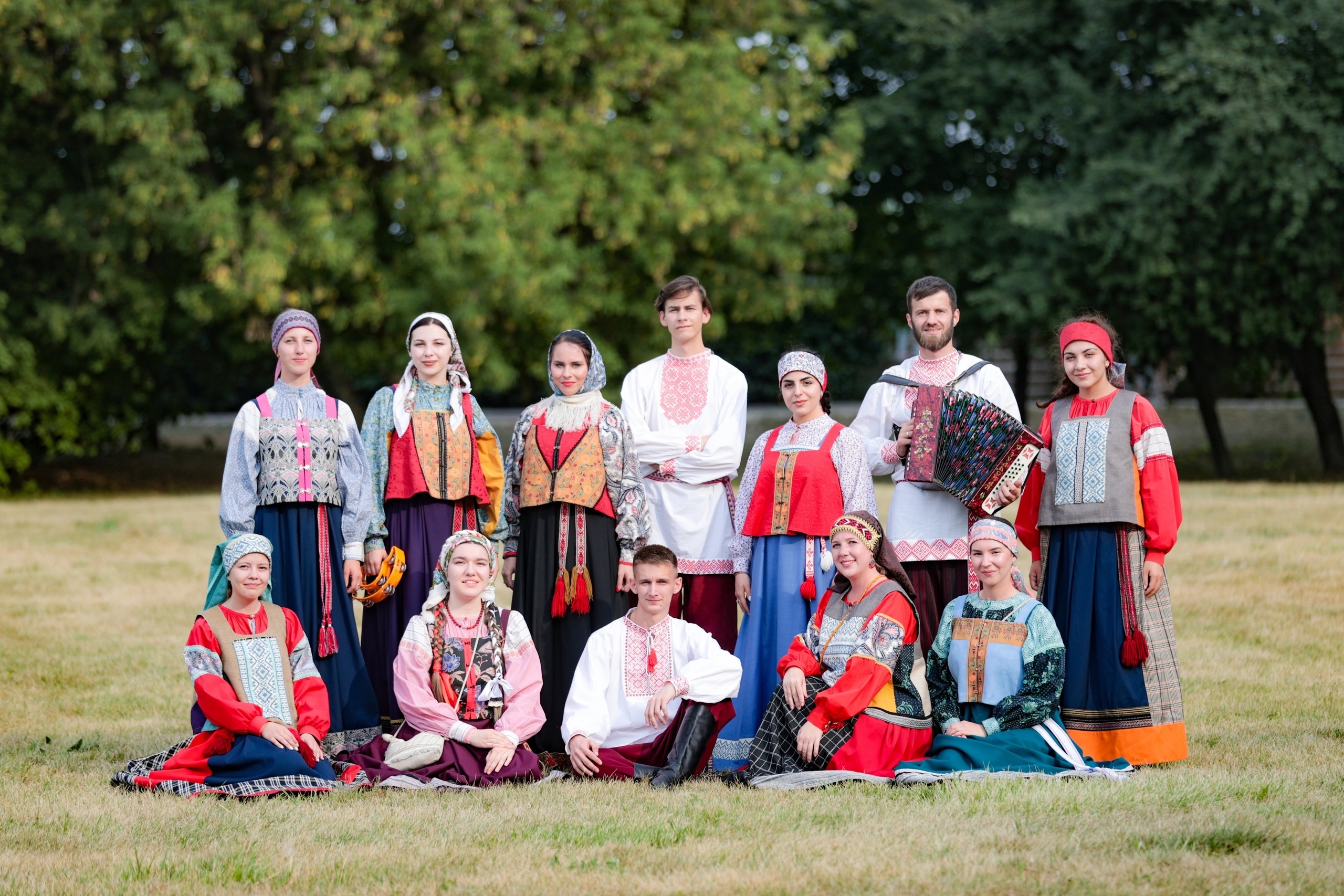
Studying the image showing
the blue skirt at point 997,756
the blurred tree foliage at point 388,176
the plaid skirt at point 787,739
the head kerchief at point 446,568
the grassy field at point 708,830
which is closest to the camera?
the grassy field at point 708,830

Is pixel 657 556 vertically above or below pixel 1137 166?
below

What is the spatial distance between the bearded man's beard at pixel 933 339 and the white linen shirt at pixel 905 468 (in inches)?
2.4

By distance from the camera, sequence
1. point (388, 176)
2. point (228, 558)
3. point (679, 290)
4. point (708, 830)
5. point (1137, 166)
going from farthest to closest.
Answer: point (388, 176) < point (1137, 166) < point (679, 290) < point (228, 558) < point (708, 830)

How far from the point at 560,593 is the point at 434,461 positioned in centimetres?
70

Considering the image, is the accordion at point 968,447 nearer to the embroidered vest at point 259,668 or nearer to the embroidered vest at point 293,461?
the embroidered vest at point 293,461

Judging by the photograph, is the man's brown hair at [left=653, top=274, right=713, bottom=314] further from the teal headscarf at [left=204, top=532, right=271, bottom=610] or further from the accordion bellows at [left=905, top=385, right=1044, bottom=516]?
the teal headscarf at [left=204, top=532, right=271, bottom=610]

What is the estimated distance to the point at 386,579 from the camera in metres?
5.40

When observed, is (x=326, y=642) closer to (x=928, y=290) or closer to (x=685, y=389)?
(x=685, y=389)

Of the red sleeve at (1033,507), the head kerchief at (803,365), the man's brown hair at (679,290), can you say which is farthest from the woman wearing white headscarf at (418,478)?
the red sleeve at (1033,507)

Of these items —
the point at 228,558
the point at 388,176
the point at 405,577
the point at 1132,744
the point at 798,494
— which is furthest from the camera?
the point at 388,176

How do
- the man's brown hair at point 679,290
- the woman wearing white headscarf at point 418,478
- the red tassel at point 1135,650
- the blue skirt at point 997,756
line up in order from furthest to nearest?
the man's brown hair at point 679,290 → the woman wearing white headscarf at point 418,478 → the red tassel at point 1135,650 → the blue skirt at point 997,756

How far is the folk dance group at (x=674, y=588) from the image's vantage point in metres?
5.14

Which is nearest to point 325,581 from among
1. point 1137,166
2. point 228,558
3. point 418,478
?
point 228,558

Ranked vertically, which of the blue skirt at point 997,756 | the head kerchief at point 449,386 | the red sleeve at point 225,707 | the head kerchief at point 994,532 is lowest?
the blue skirt at point 997,756
